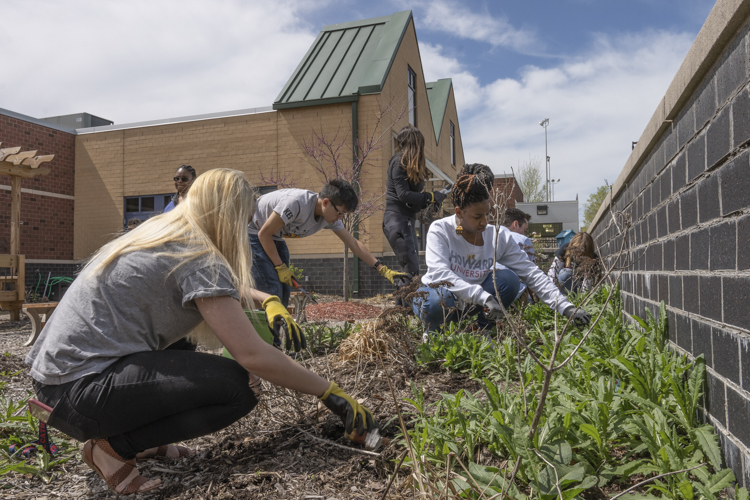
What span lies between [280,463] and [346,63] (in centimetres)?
1255

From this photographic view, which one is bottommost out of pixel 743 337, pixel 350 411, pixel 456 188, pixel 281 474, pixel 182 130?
pixel 281 474

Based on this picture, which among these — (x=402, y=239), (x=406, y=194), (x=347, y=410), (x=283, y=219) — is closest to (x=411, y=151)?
(x=406, y=194)

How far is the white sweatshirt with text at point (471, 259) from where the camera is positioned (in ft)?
12.3

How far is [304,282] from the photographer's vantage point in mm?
12281

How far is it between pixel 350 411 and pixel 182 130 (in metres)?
12.7

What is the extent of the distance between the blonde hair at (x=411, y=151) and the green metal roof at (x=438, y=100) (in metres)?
→ 12.7

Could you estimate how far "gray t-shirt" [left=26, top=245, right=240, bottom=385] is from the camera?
79.4 inches

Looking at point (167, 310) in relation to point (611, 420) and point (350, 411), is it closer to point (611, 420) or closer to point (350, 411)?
point (350, 411)

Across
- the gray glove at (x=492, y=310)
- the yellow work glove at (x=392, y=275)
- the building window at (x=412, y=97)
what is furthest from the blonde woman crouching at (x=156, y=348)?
the building window at (x=412, y=97)

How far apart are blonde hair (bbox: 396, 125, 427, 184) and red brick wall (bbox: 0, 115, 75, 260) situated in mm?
12141

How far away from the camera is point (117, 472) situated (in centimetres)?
208

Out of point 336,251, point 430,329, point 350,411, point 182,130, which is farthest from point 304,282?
point 350,411

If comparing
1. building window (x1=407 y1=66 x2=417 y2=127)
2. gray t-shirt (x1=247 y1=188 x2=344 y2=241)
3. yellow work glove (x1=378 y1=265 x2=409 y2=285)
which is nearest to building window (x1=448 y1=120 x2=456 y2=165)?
building window (x1=407 y1=66 x2=417 y2=127)

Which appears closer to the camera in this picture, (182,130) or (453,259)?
(453,259)
